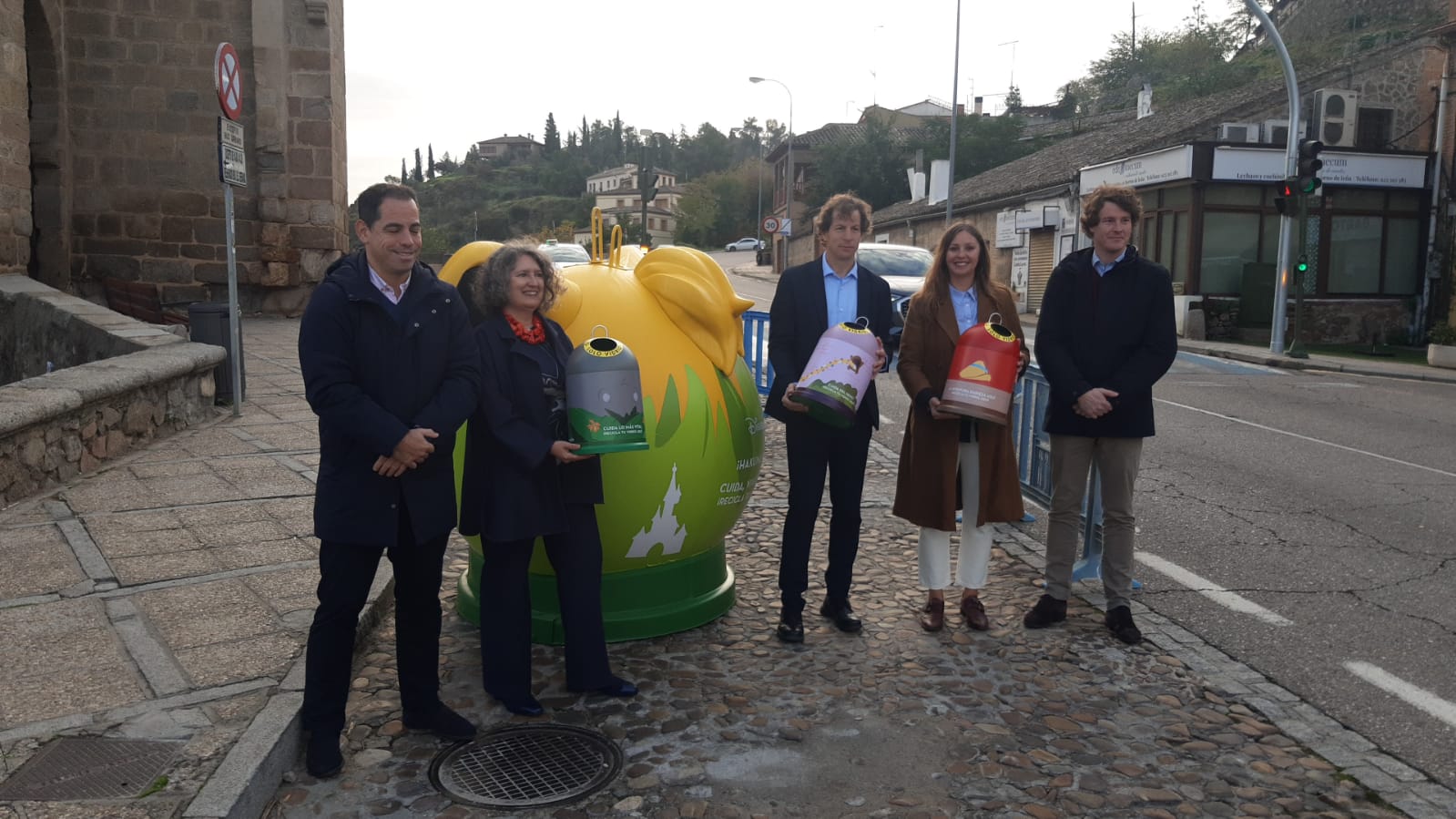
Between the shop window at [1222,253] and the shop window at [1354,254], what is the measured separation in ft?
6.30

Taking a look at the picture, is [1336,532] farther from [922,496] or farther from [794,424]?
[794,424]

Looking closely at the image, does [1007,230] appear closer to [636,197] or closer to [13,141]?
[13,141]

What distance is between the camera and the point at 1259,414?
475 inches

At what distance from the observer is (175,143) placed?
55.0 ft

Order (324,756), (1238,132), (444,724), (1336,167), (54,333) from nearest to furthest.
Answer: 1. (324,756)
2. (444,724)
3. (54,333)
4. (1336,167)
5. (1238,132)

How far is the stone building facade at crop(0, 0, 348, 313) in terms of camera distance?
16172 mm

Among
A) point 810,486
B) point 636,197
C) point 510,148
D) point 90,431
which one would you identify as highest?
point 510,148

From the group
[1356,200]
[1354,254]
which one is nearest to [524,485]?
[1354,254]

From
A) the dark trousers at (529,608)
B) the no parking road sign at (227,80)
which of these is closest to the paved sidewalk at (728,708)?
the dark trousers at (529,608)

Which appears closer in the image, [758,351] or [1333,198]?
[758,351]

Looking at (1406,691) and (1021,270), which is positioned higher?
(1021,270)

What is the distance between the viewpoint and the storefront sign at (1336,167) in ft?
79.4

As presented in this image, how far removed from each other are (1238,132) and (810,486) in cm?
2475

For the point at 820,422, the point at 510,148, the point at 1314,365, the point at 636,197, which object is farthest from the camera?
the point at 510,148
